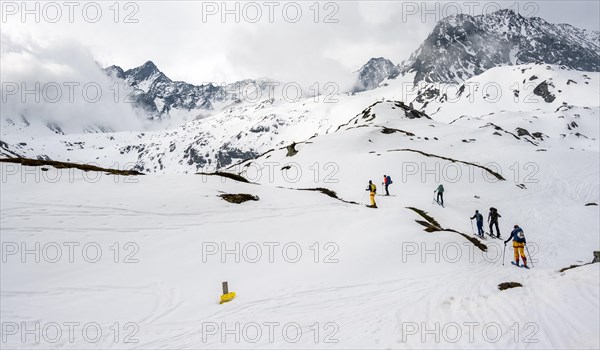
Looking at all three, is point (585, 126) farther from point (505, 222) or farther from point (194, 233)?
point (194, 233)

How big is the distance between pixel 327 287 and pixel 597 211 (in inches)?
1431

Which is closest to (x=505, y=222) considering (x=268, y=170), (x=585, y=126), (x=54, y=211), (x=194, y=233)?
(x=194, y=233)

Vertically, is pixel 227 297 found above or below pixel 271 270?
below

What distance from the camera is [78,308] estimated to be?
13023 millimetres

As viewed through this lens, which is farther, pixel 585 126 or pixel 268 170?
pixel 585 126

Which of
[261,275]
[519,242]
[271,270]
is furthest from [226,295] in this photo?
[519,242]

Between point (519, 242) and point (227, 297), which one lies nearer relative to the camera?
point (227, 297)

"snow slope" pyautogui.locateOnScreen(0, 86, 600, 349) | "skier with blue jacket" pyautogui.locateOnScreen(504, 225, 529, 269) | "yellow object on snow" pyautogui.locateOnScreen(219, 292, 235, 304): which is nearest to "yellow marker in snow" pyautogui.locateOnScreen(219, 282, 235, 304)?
"yellow object on snow" pyautogui.locateOnScreen(219, 292, 235, 304)

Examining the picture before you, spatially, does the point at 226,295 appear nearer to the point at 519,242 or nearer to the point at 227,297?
the point at 227,297

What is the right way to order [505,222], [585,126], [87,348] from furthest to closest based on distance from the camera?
[585,126], [505,222], [87,348]

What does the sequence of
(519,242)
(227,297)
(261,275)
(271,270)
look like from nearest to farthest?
(227,297) < (261,275) < (271,270) < (519,242)

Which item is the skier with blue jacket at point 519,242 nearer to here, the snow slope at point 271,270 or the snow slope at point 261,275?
the snow slope at point 261,275

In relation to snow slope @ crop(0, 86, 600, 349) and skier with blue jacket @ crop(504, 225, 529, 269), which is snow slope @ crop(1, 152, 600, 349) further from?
skier with blue jacket @ crop(504, 225, 529, 269)

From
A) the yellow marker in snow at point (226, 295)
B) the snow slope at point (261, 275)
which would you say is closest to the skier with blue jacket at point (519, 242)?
the snow slope at point (261, 275)
